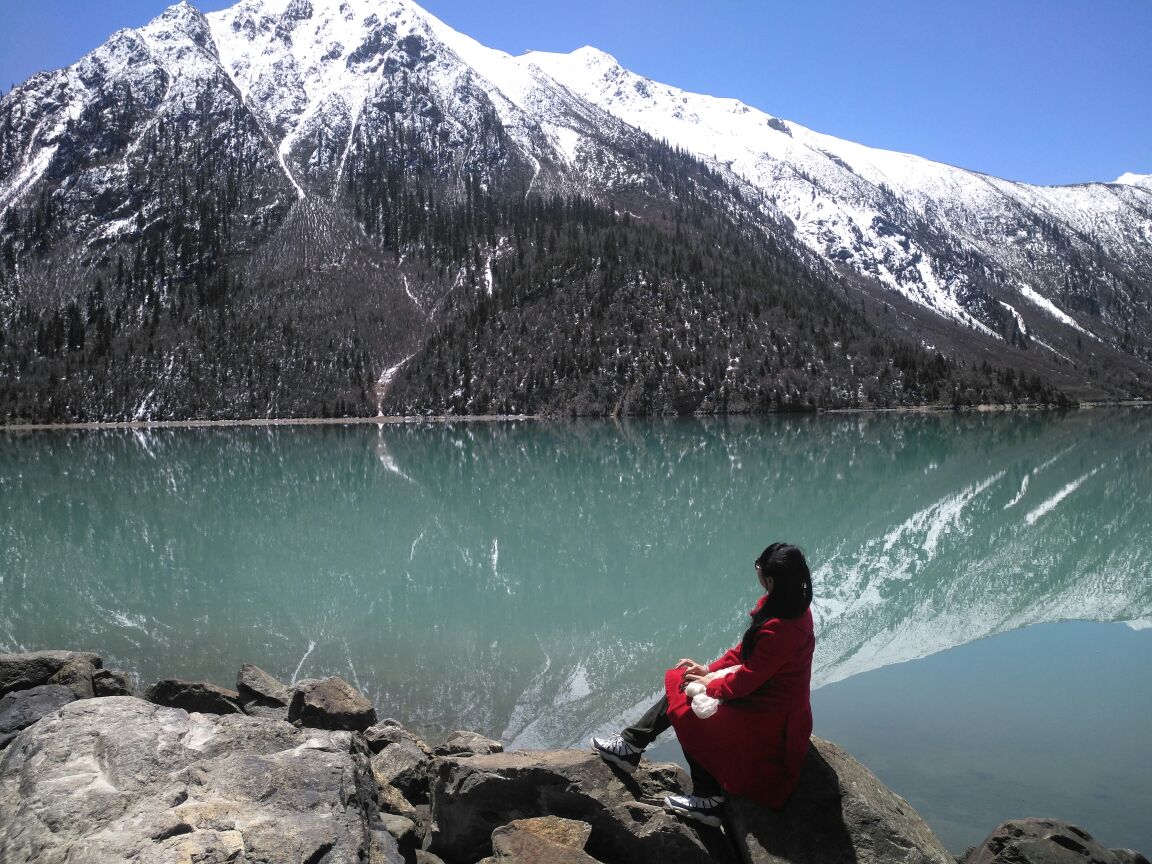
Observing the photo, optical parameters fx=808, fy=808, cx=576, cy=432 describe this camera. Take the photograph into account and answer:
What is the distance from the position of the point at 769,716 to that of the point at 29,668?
955 centimetres

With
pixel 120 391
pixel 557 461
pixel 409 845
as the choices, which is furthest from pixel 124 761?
pixel 120 391

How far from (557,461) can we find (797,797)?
4802 centimetres

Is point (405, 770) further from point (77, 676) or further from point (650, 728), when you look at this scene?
point (77, 676)

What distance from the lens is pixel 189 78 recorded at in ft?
615

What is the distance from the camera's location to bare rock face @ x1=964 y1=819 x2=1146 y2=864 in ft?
18.9

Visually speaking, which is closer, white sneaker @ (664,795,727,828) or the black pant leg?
white sneaker @ (664,795,727,828)

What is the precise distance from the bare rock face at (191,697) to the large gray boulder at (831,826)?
7.34 meters

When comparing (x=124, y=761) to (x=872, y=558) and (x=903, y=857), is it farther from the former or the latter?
(x=872, y=558)

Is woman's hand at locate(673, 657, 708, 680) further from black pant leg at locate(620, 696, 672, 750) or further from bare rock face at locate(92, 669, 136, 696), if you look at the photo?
bare rock face at locate(92, 669, 136, 696)

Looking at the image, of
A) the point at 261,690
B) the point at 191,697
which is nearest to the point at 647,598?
the point at 261,690

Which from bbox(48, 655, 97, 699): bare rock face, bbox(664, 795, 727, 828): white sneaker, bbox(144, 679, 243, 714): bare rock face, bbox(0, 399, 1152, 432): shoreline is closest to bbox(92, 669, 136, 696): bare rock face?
bbox(48, 655, 97, 699): bare rock face

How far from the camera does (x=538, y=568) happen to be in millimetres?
21391

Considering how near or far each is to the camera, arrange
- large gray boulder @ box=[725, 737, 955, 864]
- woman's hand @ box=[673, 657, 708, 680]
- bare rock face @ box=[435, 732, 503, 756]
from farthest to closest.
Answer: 1. bare rock face @ box=[435, 732, 503, 756]
2. woman's hand @ box=[673, 657, 708, 680]
3. large gray boulder @ box=[725, 737, 955, 864]

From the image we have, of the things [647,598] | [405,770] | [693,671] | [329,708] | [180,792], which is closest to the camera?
[180,792]
